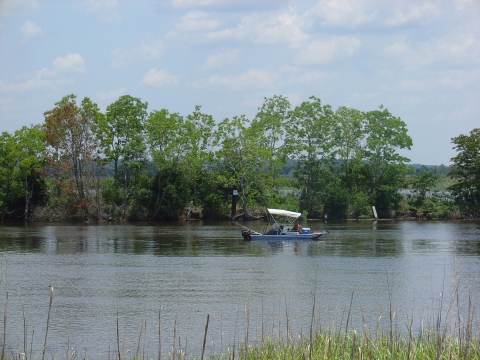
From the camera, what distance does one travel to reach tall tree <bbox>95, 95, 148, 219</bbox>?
67.1 m

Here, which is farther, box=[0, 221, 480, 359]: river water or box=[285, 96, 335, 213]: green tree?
box=[285, 96, 335, 213]: green tree

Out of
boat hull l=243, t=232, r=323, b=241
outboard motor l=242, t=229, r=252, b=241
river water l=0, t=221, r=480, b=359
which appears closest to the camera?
river water l=0, t=221, r=480, b=359

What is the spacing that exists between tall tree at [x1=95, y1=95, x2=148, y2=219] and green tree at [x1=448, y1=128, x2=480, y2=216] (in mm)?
31247

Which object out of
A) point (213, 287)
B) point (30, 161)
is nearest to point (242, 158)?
point (30, 161)

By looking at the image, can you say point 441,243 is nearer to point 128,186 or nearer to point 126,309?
point 126,309

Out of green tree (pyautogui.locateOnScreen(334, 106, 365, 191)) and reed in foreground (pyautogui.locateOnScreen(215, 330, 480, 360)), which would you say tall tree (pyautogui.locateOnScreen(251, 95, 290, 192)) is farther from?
reed in foreground (pyautogui.locateOnScreen(215, 330, 480, 360))

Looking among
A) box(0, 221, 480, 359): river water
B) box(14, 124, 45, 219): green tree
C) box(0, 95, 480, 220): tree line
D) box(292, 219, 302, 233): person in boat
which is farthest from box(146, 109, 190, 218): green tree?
box(292, 219, 302, 233): person in boat

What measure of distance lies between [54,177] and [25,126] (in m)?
7.29

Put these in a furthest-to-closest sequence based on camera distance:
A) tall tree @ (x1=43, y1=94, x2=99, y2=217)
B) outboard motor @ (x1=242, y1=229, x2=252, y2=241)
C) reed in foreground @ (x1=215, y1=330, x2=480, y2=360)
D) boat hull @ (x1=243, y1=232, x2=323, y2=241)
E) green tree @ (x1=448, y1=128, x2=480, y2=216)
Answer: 1. green tree @ (x1=448, y1=128, x2=480, y2=216)
2. tall tree @ (x1=43, y1=94, x2=99, y2=217)
3. boat hull @ (x1=243, y1=232, x2=323, y2=241)
4. outboard motor @ (x1=242, y1=229, x2=252, y2=241)
5. reed in foreground @ (x1=215, y1=330, x2=480, y2=360)

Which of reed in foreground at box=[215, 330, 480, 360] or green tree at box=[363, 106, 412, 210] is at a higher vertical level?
green tree at box=[363, 106, 412, 210]

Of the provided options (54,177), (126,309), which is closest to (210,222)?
(54,177)

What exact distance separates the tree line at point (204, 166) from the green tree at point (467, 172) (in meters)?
0.14

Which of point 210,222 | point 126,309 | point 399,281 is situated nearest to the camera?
point 126,309

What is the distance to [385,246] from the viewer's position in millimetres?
42125
